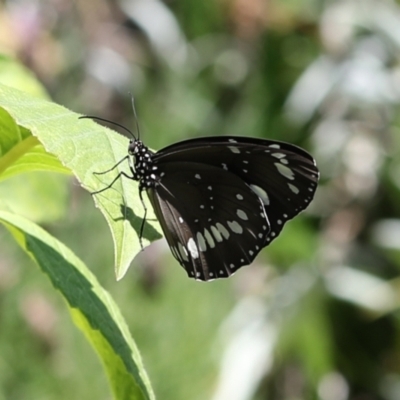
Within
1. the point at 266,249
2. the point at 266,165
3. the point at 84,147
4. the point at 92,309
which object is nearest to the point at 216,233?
the point at 266,165

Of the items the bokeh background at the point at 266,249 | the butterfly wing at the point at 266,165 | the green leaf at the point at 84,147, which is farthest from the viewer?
the bokeh background at the point at 266,249

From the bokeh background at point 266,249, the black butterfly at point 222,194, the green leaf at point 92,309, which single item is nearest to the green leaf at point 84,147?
the green leaf at point 92,309

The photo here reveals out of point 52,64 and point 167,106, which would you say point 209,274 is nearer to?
point 52,64

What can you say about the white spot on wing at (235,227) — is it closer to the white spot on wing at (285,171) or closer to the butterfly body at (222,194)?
the butterfly body at (222,194)

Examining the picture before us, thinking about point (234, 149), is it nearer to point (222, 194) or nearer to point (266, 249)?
point (222, 194)

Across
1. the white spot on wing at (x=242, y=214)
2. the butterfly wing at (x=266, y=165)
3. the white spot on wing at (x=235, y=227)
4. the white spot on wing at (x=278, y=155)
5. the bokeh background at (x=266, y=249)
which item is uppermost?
the white spot on wing at (x=278, y=155)

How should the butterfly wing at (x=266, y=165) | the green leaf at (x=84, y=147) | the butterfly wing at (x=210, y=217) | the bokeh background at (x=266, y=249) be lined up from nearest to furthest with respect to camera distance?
the green leaf at (x=84, y=147)
the butterfly wing at (x=266, y=165)
the butterfly wing at (x=210, y=217)
the bokeh background at (x=266, y=249)

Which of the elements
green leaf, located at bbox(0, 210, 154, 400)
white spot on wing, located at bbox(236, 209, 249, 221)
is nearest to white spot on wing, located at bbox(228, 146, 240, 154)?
white spot on wing, located at bbox(236, 209, 249, 221)

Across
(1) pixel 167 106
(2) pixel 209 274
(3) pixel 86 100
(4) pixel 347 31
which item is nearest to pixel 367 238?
(4) pixel 347 31

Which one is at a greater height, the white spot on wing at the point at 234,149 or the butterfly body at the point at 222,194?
the white spot on wing at the point at 234,149

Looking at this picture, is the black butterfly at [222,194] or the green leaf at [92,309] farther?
the black butterfly at [222,194]
